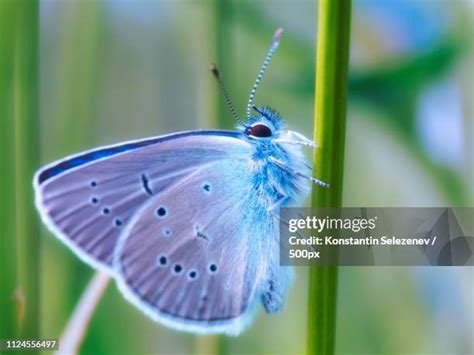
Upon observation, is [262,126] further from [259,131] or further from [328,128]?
[328,128]

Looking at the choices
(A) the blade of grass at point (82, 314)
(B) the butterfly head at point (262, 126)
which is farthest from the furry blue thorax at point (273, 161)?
(A) the blade of grass at point (82, 314)

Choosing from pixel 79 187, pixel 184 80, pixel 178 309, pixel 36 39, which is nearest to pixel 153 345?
pixel 178 309

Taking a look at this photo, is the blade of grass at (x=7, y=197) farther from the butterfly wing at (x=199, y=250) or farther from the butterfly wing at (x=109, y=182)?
the butterfly wing at (x=199, y=250)

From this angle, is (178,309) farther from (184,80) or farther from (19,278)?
(184,80)

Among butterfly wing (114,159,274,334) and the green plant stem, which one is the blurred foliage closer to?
butterfly wing (114,159,274,334)

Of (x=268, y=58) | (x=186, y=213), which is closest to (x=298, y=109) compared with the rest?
(x=268, y=58)
